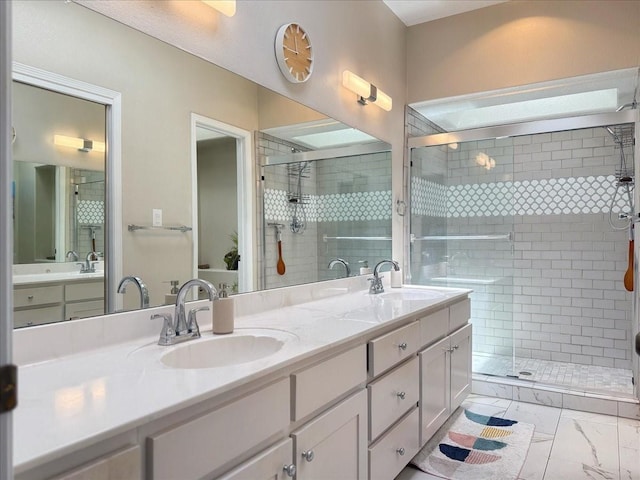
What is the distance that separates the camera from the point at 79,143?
51.9 inches

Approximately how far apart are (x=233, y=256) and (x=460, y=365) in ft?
5.36

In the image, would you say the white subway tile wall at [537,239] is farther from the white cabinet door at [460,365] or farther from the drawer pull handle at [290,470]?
the drawer pull handle at [290,470]

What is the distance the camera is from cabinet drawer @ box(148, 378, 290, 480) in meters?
0.90

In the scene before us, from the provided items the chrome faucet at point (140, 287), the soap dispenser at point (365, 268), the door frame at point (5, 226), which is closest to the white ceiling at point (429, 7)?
the soap dispenser at point (365, 268)

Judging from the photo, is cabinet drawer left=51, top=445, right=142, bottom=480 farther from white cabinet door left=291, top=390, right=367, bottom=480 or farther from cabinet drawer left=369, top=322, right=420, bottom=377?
cabinet drawer left=369, top=322, right=420, bottom=377

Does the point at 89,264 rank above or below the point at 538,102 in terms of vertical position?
below

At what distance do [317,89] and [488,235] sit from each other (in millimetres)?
2137

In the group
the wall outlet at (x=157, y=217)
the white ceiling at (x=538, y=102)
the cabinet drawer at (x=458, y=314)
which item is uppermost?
the white ceiling at (x=538, y=102)


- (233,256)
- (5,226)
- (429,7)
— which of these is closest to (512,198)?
(429,7)

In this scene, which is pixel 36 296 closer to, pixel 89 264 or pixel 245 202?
pixel 89 264

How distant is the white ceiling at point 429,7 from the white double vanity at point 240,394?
7.02ft

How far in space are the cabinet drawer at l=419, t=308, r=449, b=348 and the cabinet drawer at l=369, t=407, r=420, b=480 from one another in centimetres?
34

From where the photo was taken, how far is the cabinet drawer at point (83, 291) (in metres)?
1.27

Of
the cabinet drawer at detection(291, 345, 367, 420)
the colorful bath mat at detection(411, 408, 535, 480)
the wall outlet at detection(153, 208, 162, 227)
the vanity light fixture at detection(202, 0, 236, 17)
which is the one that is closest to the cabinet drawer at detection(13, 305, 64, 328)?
the wall outlet at detection(153, 208, 162, 227)
